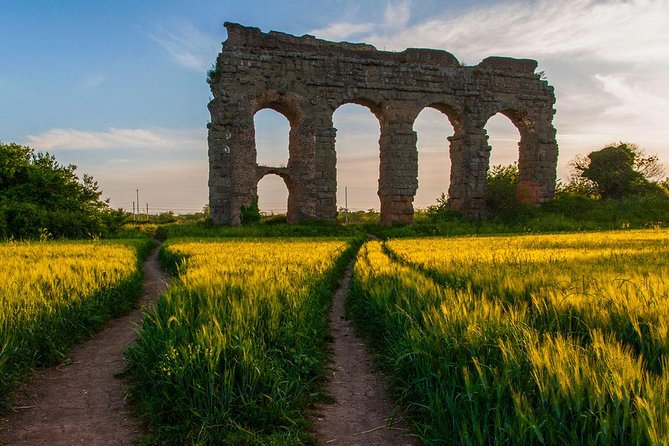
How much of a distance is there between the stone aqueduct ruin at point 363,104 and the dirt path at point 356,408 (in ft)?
55.9

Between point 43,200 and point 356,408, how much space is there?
18.6 m

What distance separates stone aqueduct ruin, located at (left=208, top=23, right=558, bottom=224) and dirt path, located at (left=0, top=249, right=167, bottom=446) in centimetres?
1679

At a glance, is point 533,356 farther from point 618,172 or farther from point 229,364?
point 618,172

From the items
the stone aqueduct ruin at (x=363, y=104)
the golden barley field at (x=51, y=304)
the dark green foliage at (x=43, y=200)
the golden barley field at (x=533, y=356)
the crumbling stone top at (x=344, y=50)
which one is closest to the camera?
the golden barley field at (x=533, y=356)

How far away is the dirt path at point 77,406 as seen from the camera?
387 centimetres

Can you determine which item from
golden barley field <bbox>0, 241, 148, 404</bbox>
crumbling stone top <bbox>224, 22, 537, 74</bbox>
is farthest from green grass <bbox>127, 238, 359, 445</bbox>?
crumbling stone top <bbox>224, 22, 537, 74</bbox>

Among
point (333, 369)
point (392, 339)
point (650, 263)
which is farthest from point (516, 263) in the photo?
point (333, 369)

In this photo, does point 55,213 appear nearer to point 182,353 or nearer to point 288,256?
point 288,256

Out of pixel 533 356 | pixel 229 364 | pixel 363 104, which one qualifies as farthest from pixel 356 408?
pixel 363 104

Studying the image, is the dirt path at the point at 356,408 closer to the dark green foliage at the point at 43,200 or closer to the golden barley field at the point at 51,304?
the golden barley field at the point at 51,304

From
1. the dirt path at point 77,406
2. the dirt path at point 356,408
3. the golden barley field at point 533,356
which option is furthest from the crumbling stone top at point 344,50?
the dirt path at point 356,408

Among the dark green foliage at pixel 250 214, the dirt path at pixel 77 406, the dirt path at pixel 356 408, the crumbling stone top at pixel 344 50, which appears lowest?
the dirt path at pixel 356 408

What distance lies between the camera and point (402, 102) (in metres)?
24.5

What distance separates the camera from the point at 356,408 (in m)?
4.45
